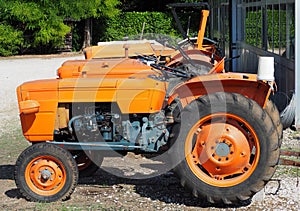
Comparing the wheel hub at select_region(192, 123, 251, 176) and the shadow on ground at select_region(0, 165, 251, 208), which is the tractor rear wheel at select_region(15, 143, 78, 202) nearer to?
the shadow on ground at select_region(0, 165, 251, 208)

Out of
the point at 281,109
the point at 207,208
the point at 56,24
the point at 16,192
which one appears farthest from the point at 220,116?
the point at 56,24

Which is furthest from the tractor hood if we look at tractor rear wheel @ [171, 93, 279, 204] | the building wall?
the building wall

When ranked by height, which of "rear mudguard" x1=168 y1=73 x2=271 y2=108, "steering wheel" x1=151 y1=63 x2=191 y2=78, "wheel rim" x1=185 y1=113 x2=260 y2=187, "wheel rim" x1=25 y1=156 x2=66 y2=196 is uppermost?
"steering wheel" x1=151 y1=63 x2=191 y2=78

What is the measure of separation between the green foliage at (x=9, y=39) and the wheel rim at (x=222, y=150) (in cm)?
2803

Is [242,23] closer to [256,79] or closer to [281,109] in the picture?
[281,109]

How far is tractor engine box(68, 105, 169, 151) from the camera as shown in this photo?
20.6 ft

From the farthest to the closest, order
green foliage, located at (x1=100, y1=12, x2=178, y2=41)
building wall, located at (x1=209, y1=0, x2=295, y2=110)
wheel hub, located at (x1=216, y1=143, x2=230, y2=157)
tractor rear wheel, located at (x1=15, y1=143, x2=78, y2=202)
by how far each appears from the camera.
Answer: green foliage, located at (x1=100, y1=12, x2=178, y2=41), building wall, located at (x1=209, y1=0, x2=295, y2=110), tractor rear wheel, located at (x1=15, y1=143, x2=78, y2=202), wheel hub, located at (x1=216, y1=143, x2=230, y2=157)

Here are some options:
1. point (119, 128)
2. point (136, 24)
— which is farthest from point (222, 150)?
point (136, 24)

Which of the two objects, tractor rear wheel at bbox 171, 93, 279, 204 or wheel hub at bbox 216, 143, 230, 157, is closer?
tractor rear wheel at bbox 171, 93, 279, 204

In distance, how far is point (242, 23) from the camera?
18375 mm

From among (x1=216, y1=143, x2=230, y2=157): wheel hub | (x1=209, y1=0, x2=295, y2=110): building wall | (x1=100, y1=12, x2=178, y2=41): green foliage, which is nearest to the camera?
(x1=216, y1=143, x2=230, y2=157): wheel hub

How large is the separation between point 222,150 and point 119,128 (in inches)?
41.9

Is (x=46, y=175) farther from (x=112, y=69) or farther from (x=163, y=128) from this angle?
(x=112, y=69)

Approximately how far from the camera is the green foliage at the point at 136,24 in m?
36.7
